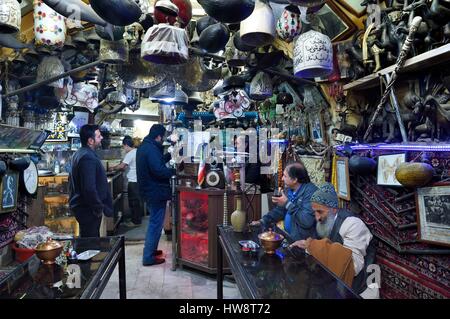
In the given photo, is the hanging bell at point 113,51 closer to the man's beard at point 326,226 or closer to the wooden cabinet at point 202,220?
the wooden cabinet at point 202,220

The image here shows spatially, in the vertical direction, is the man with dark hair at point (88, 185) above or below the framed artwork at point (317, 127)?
below

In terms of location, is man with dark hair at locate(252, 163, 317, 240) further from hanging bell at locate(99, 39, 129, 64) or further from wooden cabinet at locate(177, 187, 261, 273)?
→ hanging bell at locate(99, 39, 129, 64)

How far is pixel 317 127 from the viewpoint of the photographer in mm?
3371

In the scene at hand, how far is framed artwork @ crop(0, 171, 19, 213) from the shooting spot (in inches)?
105

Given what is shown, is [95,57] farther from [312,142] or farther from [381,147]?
[381,147]

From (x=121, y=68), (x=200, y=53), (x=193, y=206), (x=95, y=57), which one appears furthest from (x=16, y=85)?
(x=193, y=206)

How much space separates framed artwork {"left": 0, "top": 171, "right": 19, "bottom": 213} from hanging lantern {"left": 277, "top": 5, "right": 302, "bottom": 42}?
8.20 feet

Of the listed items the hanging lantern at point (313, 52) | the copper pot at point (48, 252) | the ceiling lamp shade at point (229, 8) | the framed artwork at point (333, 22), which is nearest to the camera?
the ceiling lamp shade at point (229, 8)

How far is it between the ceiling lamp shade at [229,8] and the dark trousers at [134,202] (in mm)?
5253

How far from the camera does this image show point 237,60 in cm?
277

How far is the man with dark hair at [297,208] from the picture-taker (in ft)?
8.16

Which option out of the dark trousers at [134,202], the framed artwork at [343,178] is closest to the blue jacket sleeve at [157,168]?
the framed artwork at [343,178]

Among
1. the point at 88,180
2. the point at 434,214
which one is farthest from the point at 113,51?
the point at 434,214

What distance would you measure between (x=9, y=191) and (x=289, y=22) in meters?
2.65
